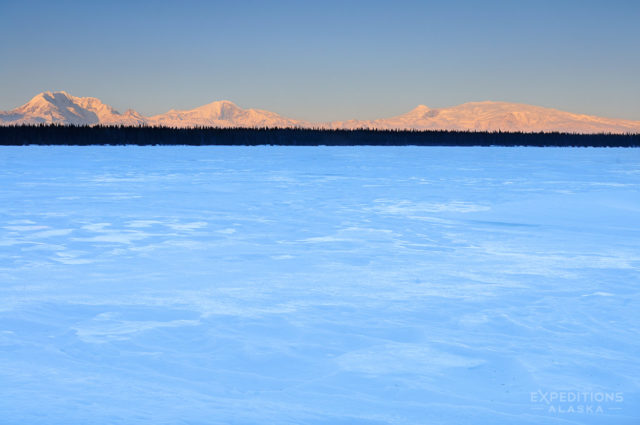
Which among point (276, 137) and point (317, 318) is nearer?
point (317, 318)

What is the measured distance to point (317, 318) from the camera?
5.04 metres

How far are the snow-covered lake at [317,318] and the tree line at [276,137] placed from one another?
40.9 meters

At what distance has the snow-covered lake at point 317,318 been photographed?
349cm

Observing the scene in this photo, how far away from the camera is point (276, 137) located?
58438 mm

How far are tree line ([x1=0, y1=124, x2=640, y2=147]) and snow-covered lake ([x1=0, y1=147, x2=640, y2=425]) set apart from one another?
134 feet

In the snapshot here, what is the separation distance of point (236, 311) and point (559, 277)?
3.05m

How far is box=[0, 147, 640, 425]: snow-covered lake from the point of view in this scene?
349 centimetres

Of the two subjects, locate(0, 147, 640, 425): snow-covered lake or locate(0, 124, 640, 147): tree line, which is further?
locate(0, 124, 640, 147): tree line

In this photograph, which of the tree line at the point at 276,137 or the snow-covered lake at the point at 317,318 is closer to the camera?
the snow-covered lake at the point at 317,318

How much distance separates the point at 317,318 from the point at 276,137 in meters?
53.9

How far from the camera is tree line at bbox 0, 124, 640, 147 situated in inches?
1943

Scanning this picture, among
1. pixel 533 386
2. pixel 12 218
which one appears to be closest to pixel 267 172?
pixel 12 218

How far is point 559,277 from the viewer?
651 centimetres

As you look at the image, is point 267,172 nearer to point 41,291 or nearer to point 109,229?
point 109,229
